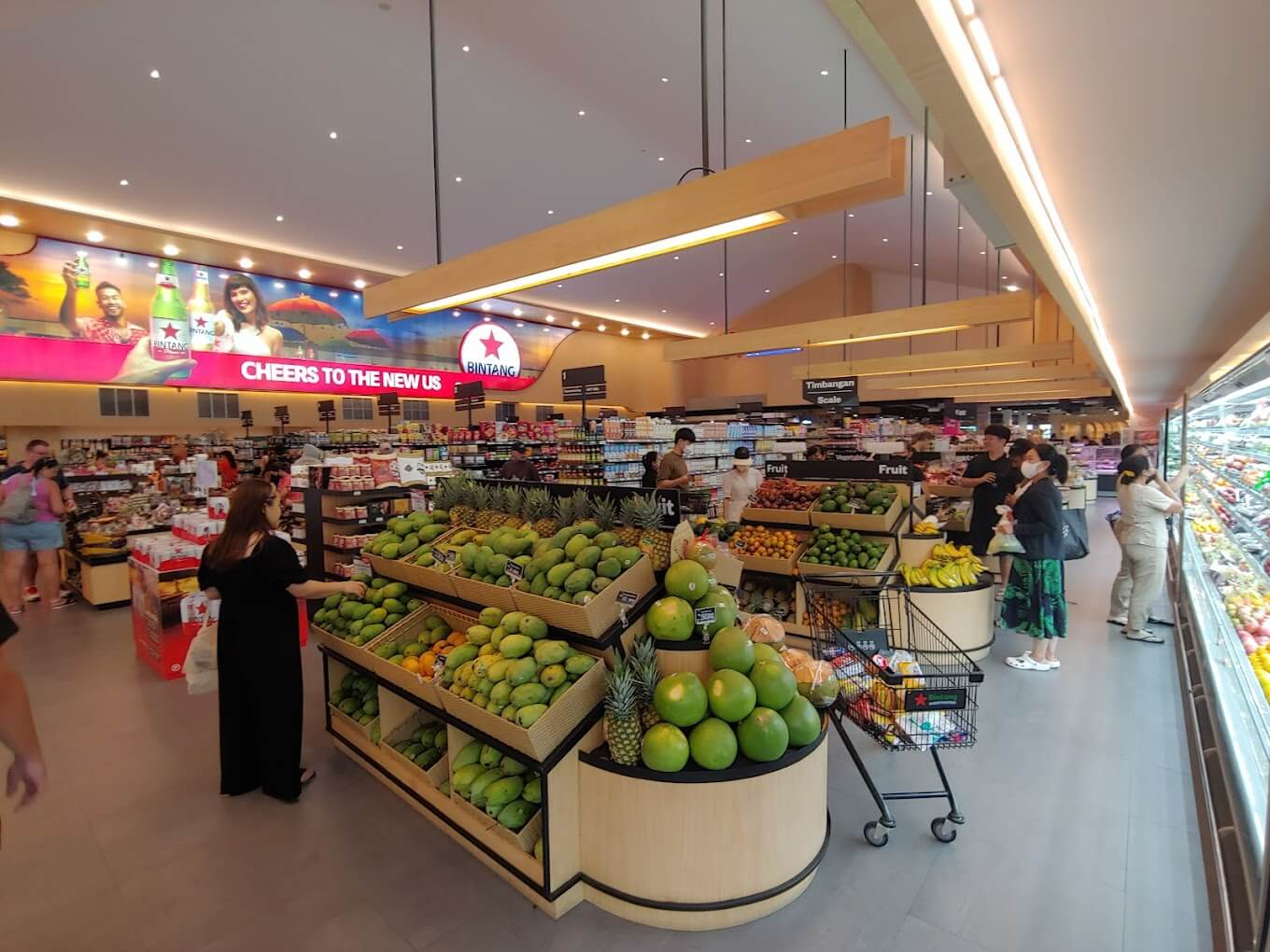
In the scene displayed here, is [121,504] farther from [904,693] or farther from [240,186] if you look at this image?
[904,693]

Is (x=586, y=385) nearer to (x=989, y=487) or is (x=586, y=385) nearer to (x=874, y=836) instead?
(x=989, y=487)

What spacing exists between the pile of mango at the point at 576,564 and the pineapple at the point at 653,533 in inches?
3.1

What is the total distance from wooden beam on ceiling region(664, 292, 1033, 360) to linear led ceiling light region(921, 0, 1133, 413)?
3.08ft

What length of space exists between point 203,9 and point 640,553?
279 inches

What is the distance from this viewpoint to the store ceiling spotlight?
2070 millimetres

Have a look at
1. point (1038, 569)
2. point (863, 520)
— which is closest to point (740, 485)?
point (863, 520)

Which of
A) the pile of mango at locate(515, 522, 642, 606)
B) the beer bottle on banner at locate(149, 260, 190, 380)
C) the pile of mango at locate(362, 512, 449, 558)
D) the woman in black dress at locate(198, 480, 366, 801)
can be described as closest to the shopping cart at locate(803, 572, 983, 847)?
the pile of mango at locate(515, 522, 642, 606)

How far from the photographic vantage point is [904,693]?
256 centimetres

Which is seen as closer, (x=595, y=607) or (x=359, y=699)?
(x=595, y=607)

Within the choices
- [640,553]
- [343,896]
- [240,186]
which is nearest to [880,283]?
[240,186]

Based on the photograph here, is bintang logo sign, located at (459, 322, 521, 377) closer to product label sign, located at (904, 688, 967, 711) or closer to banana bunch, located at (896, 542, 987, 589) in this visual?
banana bunch, located at (896, 542, 987, 589)

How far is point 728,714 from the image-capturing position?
7.47ft

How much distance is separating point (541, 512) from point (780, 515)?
2.92 metres

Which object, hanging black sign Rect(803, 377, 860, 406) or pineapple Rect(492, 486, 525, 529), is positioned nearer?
pineapple Rect(492, 486, 525, 529)
